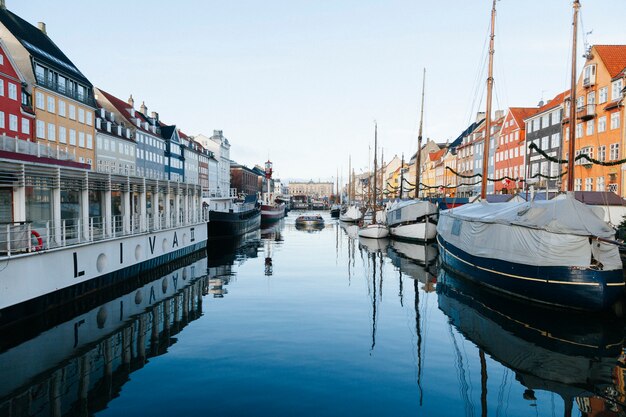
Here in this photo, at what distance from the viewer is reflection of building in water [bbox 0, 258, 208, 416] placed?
9.45m

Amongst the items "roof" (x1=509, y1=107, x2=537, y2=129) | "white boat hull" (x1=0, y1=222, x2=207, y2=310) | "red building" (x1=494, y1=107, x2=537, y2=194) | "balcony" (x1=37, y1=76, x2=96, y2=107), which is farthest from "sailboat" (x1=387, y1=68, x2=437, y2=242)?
"balcony" (x1=37, y1=76, x2=96, y2=107)

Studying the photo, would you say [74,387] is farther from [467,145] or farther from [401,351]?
[467,145]

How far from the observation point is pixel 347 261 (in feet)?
107

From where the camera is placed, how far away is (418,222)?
4397 centimetres

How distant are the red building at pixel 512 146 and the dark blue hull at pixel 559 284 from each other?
5012cm

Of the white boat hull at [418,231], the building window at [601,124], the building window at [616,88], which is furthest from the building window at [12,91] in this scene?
the building window at [601,124]

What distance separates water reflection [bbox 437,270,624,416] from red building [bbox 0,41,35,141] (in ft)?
128

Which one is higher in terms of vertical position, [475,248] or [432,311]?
[475,248]

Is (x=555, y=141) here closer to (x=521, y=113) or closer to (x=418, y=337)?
(x=521, y=113)

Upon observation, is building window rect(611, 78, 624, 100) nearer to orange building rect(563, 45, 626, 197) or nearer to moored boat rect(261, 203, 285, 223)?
orange building rect(563, 45, 626, 197)

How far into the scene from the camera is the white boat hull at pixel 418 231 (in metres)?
43.0

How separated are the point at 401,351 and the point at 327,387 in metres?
3.53

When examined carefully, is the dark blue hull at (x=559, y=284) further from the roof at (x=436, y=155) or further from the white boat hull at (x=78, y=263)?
the roof at (x=436, y=155)

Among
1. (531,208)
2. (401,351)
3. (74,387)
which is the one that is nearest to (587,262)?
(531,208)
